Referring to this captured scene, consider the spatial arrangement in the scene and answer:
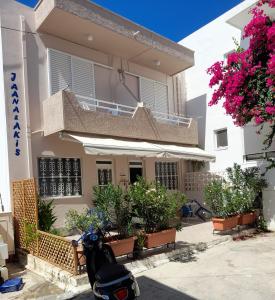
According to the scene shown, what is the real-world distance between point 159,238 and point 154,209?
3.63 ft

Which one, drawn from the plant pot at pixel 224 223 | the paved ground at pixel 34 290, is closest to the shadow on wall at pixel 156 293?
the paved ground at pixel 34 290

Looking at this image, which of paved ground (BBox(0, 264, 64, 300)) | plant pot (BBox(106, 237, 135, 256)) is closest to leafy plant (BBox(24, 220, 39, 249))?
paved ground (BBox(0, 264, 64, 300))

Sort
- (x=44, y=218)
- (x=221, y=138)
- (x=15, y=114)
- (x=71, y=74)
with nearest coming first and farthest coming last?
(x=44, y=218) → (x=15, y=114) → (x=71, y=74) → (x=221, y=138)

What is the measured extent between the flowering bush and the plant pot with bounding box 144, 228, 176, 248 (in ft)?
17.7

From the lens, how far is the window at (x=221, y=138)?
22023 mm

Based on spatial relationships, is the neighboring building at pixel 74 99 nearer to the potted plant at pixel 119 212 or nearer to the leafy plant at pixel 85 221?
the potted plant at pixel 119 212

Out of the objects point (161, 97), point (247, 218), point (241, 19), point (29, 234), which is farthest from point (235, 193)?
point (241, 19)

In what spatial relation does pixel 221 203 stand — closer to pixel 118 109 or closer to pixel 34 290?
pixel 118 109

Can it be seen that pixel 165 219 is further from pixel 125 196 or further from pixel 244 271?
pixel 244 271

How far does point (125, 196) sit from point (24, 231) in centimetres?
444

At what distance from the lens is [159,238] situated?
11953mm

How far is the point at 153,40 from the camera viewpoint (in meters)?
19.7

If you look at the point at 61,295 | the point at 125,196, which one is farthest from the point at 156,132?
the point at 61,295

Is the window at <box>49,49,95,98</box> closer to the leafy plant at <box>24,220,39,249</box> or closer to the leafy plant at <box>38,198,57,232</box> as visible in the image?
the leafy plant at <box>38,198,57,232</box>
